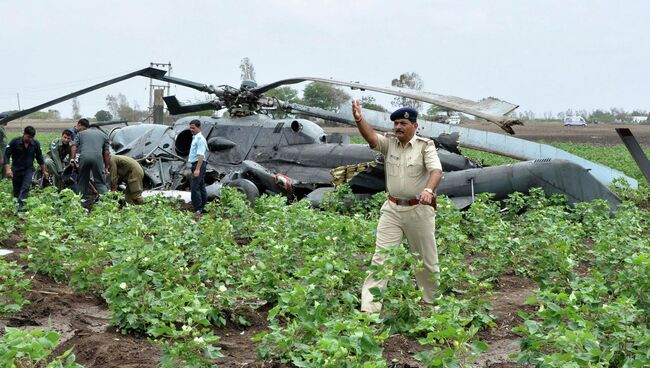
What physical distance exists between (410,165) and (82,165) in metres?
7.94

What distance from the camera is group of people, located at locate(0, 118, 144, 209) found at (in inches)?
561

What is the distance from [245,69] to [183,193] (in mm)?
45733

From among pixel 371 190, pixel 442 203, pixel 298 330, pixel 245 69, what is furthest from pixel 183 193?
pixel 245 69

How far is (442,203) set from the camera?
12.1 metres

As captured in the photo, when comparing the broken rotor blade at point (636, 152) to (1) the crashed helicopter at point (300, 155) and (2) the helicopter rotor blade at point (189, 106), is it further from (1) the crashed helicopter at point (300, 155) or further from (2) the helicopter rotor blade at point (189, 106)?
(2) the helicopter rotor blade at point (189, 106)

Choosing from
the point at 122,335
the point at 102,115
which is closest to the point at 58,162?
the point at 102,115

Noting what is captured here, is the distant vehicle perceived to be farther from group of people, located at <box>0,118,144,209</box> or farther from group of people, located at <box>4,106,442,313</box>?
group of people, located at <box>4,106,442,313</box>

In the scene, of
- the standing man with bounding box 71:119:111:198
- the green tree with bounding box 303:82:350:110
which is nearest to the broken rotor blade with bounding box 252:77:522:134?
the standing man with bounding box 71:119:111:198

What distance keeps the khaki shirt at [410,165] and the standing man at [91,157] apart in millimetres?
7554

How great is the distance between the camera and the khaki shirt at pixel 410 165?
785 cm

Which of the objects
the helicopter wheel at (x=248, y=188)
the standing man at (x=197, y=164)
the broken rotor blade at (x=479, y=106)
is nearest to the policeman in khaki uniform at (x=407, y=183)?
the broken rotor blade at (x=479, y=106)

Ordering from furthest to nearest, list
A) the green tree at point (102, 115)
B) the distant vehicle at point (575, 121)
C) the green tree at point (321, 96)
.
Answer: the distant vehicle at point (575, 121) → the green tree at point (321, 96) → the green tree at point (102, 115)

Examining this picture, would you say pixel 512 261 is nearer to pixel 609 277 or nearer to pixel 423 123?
pixel 609 277

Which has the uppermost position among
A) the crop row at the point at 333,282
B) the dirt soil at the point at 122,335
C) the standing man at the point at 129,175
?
the standing man at the point at 129,175
